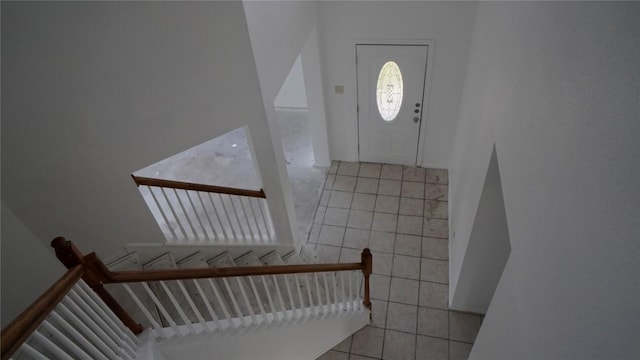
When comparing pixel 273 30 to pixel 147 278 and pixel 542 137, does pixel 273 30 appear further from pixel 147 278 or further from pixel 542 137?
pixel 542 137

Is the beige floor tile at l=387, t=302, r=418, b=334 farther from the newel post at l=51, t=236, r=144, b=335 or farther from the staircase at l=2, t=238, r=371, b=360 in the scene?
the newel post at l=51, t=236, r=144, b=335

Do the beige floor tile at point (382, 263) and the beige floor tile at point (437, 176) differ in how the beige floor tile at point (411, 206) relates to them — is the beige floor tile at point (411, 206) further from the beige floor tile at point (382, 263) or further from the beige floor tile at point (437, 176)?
the beige floor tile at point (382, 263)

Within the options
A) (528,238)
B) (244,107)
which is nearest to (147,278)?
(244,107)

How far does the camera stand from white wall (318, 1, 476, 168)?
13.5 ft

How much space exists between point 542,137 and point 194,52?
221 cm

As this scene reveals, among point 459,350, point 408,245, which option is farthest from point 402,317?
point 408,245

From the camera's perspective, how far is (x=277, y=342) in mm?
2871

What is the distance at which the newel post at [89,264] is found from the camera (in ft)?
5.24

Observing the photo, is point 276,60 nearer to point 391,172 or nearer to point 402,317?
point 402,317

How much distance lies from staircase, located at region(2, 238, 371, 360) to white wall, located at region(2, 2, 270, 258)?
0.68 m

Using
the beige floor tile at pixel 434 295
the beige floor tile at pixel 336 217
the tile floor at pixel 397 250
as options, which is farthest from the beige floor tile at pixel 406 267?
the beige floor tile at pixel 336 217

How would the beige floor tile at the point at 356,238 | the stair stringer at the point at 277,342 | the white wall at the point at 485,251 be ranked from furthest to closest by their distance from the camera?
1. the beige floor tile at the point at 356,238
2. the white wall at the point at 485,251
3. the stair stringer at the point at 277,342

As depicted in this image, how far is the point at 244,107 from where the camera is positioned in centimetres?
292

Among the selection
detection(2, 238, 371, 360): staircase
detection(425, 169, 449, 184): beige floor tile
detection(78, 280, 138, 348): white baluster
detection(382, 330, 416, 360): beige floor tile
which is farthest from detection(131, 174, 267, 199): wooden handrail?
detection(425, 169, 449, 184): beige floor tile
